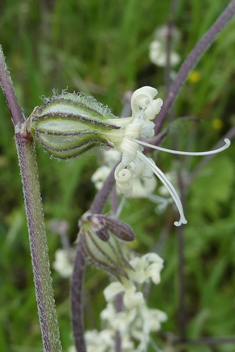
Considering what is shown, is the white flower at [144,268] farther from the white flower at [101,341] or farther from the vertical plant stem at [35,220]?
the white flower at [101,341]

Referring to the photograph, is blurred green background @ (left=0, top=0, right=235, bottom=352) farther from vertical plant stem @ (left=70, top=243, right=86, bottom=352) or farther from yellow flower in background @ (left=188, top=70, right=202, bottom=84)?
vertical plant stem @ (left=70, top=243, right=86, bottom=352)

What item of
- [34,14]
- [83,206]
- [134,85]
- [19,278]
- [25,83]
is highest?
[34,14]

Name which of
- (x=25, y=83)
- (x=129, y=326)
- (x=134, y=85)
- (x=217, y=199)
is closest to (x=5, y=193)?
(x=25, y=83)

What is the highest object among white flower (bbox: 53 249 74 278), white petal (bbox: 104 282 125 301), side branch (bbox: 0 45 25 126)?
white flower (bbox: 53 249 74 278)

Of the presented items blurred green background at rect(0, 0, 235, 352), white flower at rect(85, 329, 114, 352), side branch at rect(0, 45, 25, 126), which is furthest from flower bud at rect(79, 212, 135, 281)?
blurred green background at rect(0, 0, 235, 352)

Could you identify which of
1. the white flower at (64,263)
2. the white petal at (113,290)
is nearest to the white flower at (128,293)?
the white petal at (113,290)

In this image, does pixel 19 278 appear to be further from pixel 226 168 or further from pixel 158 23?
pixel 158 23

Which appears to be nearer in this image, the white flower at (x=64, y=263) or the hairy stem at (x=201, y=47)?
the hairy stem at (x=201, y=47)
